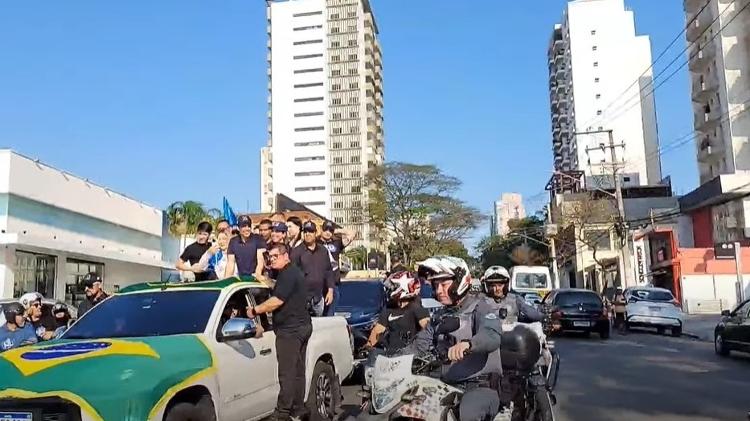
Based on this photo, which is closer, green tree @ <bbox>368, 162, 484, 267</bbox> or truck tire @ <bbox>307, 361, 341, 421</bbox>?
truck tire @ <bbox>307, 361, 341, 421</bbox>

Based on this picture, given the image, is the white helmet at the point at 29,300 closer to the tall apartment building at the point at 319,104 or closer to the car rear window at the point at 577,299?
the car rear window at the point at 577,299

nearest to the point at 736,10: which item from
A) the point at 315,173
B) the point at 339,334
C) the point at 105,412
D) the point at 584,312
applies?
the point at 584,312

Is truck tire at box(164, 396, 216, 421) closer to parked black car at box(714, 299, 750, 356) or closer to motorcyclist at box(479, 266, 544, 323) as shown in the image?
motorcyclist at box(479, 266, 544, 323)

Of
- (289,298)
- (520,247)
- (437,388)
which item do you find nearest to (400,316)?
(289,298)

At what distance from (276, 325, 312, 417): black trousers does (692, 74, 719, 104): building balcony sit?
187 ft

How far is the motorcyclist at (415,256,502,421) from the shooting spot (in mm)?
4569

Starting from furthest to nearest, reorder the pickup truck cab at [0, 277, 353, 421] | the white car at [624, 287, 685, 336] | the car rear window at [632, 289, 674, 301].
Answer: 1. the car rear window at [632, 289, 674, 301]
2. the white car at [624, 287, 685, 336]
3. the pickup truck cab at [0, 277, 353, 421]

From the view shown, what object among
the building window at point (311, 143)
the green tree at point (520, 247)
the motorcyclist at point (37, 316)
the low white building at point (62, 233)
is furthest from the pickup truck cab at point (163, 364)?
the building window at point (311, 143)

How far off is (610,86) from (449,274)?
105 m

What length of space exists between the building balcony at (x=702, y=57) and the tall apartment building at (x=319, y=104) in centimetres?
5394

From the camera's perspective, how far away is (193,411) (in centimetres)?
539

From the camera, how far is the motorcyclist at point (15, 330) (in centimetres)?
845

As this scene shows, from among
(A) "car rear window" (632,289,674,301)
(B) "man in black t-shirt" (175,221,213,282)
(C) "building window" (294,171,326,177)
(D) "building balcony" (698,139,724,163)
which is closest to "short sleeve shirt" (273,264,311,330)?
(B) "man in black t-shirt" (175,221,213,282)

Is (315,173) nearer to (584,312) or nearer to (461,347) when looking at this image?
(584,312)
